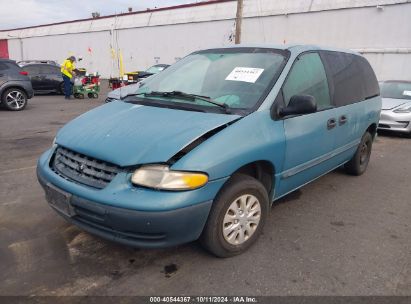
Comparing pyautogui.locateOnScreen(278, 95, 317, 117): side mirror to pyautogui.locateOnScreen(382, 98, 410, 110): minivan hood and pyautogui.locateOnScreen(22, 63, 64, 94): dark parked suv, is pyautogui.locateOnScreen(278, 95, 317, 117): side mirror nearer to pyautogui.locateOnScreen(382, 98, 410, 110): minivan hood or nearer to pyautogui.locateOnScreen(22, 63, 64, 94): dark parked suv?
pyautogui.locateOnScreen(382, 98, 410, 110): minivan hood

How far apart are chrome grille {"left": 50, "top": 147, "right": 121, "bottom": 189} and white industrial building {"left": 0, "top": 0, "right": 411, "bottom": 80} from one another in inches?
213

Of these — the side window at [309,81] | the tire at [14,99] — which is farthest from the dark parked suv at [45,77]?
the side window at [309,81]

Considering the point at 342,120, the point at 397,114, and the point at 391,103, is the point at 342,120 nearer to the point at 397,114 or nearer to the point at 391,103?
the point at 397,114

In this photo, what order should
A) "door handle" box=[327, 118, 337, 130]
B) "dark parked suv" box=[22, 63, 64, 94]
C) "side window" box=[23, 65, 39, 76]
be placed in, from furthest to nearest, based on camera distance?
"dark parked suv" box=[22, 63, 64, 94] → "side window" box=[23, 65, 39, 76] → "door handle" box=[327, 118, 337, 130]

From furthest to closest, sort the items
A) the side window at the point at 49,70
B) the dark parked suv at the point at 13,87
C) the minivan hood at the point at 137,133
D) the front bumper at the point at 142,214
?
the side window at the point at 49,70 < the dark parked suv at the point at 13,87 < the minivan hood at the point at 137,133 < the front bumper at the point at 142,214

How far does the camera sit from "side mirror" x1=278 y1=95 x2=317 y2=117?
10.1ft

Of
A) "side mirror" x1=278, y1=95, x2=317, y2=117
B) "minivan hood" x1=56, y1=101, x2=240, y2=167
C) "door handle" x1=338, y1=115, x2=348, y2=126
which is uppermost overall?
"side mirror" x1=278, y1=95, x2=317, y2=117

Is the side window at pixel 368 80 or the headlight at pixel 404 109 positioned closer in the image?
the side window at pixel 368 80

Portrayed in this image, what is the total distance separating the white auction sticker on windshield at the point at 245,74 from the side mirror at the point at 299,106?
404 millimetres

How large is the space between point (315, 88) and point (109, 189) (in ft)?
7.74

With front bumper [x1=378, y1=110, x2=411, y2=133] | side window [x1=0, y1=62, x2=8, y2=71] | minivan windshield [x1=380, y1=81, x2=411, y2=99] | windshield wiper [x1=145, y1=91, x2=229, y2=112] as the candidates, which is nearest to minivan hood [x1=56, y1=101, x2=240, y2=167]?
windshield wiper [x1=145, y1=91, x2=229, y2=112]

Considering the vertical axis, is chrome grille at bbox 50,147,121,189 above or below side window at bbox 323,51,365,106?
below

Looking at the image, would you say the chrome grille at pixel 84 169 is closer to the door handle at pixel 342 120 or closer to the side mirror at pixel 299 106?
the side mirror at pixel 299 106

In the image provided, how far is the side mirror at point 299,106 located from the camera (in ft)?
10.1
